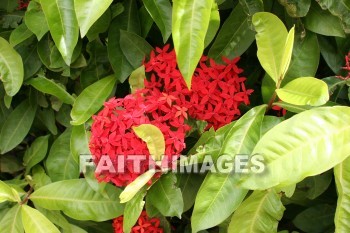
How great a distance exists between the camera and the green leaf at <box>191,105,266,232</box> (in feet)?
2.92

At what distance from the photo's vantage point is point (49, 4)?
90 centimetres

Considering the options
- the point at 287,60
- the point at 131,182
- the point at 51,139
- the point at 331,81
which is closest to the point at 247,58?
the point at 331,81

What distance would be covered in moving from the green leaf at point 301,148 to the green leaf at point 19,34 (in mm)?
745

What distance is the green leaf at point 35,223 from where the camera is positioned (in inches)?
44.4

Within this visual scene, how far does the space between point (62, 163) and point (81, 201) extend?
0.51 ft

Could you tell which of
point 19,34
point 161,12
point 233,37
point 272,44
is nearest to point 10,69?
point 19,34

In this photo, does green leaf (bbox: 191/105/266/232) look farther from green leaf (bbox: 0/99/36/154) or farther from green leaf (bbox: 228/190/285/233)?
green leaf (bbox: 0/99/36/154)

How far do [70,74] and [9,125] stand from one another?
0.32m

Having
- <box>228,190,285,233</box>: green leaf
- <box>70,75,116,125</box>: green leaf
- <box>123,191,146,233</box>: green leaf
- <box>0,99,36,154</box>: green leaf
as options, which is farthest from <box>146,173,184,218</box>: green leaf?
<box>0,99,36,154</box>: green leaf

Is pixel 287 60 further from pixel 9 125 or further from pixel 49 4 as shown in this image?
pixel 9 125

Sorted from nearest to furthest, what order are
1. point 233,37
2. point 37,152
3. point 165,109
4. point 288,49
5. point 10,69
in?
point 288,49 < point 165,109 < point 233,37 < point 10,69 < point 37,152

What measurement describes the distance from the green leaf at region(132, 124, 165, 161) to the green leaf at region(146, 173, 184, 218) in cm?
9

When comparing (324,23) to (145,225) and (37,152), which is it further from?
(37,152)

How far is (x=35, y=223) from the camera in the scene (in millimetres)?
1135
